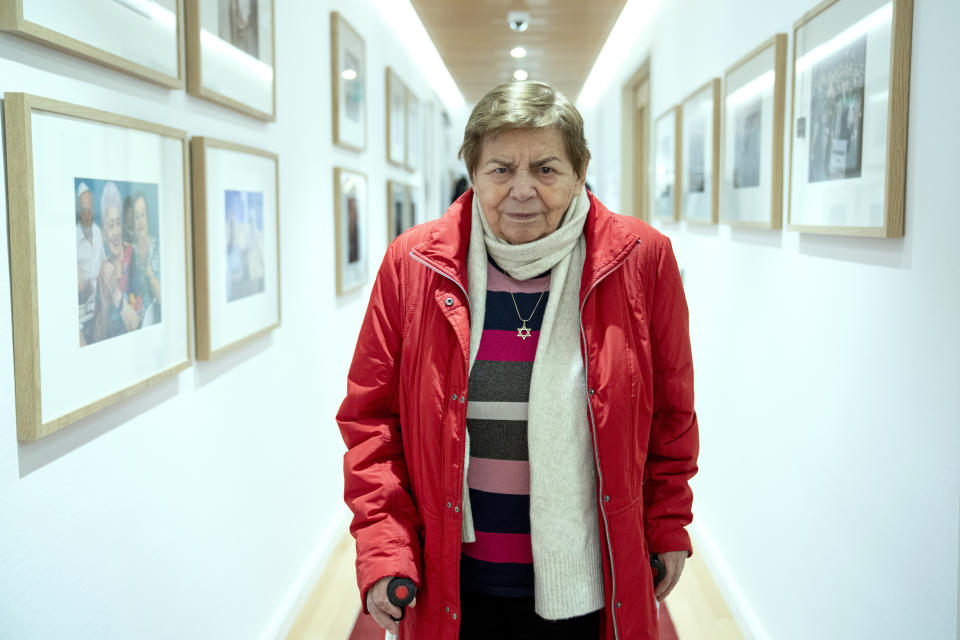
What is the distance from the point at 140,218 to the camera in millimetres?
1570

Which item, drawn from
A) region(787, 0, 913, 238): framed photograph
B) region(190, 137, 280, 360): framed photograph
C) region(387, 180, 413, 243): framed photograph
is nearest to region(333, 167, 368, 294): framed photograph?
region(387, 180, 413, 243): framed photograph

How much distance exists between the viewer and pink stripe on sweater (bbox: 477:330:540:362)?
1351 millimetres

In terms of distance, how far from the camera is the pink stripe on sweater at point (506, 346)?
135 centimetres

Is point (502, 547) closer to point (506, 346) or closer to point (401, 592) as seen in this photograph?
point (401, 592)

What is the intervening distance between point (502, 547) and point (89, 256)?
2.89 feet

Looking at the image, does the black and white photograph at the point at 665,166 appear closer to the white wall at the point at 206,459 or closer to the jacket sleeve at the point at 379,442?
the white wall at the point at 206,459

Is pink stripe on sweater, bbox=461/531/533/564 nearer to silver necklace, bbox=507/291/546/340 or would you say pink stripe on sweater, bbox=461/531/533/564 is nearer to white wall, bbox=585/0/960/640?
silver necklace, bbox=507/291/546/340

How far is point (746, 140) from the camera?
2727mm

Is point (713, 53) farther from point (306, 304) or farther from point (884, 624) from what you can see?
point (884, 624)

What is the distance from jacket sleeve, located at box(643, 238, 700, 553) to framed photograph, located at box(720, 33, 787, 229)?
1.16 metres

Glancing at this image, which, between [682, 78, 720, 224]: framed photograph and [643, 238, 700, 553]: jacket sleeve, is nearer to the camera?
[643, 238, 700, 553]: jacket sleeve

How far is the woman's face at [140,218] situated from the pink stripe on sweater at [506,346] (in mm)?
734

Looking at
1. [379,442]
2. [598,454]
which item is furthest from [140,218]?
[598,454]

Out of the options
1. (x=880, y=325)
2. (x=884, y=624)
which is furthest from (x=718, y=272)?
(x=884, y=624)
